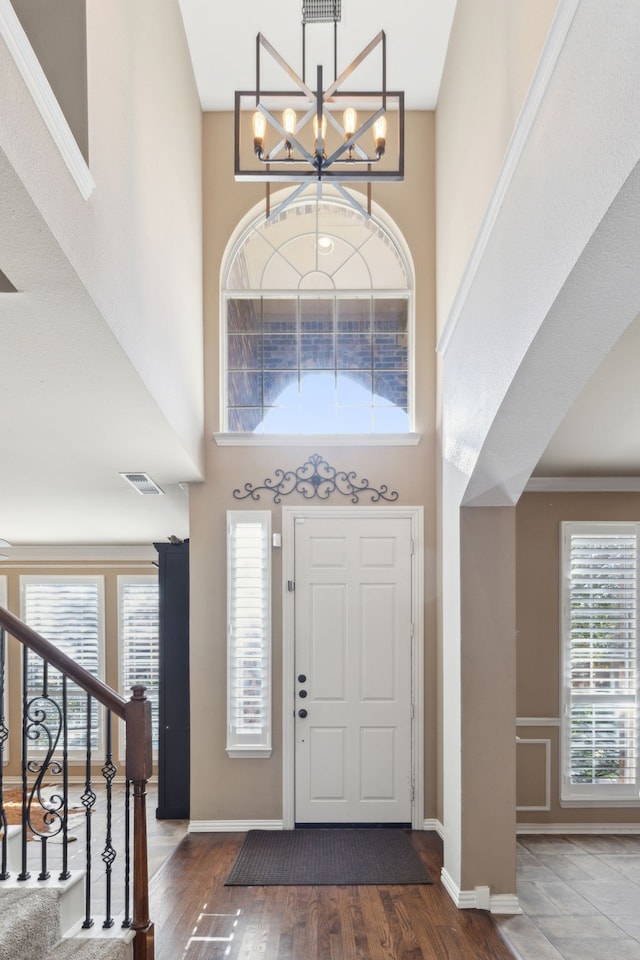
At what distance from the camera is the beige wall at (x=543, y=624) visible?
5.64 m

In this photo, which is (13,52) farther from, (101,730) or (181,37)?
(101,730)

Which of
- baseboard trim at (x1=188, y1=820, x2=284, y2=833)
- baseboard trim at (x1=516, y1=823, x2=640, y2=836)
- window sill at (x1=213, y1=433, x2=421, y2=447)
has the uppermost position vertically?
window sill at (x1=213, y1=433, x2=421, y2=447)

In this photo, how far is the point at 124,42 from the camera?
3260 mm

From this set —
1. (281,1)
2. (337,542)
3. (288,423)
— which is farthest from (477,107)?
(337,542)

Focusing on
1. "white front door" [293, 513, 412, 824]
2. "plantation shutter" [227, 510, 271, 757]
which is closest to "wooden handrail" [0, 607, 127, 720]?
"plantation shutter" [227, 510, 271, 757]

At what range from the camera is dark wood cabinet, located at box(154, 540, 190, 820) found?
5914 millimetres

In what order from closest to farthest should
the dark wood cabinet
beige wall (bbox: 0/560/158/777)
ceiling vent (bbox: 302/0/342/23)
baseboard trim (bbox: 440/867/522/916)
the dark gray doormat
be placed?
baseboard trim (bbox: 440/867/522/916) < the dark gray doormat < ceiling vent (bbox: 302/0/342/23) < the dark wood cabinet < beige wall (bbox: 0/560/158/777)

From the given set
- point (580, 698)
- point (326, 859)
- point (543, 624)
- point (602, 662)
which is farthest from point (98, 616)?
point (602, 662)

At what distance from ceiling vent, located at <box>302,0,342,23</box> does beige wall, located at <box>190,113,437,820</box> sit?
119 cm

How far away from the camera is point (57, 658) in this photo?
2990mm

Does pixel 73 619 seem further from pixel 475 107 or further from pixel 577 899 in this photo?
pixel 475 107

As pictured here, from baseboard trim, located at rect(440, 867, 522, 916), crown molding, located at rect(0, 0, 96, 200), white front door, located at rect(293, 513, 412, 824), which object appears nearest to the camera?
crown molding, located at rect(0, 0, 96, 200)

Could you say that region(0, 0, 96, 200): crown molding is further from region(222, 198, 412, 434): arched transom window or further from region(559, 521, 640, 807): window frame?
region(559, 521, 640, 807): window frame

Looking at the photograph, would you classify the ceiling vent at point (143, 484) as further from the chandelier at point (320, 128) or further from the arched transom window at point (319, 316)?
the chandelier at point (320, 128)
